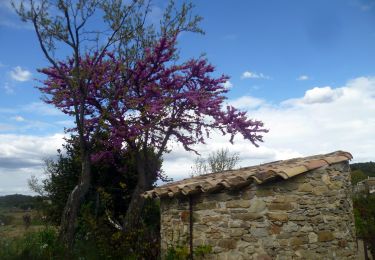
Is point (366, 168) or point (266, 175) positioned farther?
point (366, 168)

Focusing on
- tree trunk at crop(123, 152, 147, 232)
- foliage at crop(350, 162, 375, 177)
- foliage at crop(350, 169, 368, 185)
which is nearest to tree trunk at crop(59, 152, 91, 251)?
tree trunk at crop(123, 152, 147, 232)

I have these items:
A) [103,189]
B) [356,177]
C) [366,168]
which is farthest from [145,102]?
[366,168]

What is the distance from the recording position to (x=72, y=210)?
11164mm

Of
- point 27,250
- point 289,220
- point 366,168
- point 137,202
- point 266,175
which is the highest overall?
point 366,168

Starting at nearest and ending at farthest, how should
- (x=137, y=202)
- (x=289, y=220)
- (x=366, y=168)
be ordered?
(x=289, y=220) → (x=137, y=202) → (x=366, y=168)

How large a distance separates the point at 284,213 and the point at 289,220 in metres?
0.16

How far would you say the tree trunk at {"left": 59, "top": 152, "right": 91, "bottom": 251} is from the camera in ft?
35.7

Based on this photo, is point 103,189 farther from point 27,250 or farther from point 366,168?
point 366,168

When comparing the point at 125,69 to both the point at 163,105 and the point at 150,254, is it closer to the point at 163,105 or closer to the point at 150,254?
the point at 163,105

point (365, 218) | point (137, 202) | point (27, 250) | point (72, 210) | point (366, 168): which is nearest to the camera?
point (27, 250)

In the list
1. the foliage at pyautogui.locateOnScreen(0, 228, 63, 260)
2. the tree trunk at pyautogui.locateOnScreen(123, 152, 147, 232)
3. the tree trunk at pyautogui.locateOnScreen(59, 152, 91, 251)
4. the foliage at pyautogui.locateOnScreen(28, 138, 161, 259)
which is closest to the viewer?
the foliage at pyautogui.locateOnScreen(0, 228, 63, 260)

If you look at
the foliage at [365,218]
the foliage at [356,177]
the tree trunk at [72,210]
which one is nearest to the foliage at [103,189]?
the tree trunk at [72,210]

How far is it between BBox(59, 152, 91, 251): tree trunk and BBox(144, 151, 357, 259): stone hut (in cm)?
435

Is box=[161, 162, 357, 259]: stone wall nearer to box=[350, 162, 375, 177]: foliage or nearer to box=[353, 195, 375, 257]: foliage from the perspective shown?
box=[353, 195, 375, 257]: foliage
